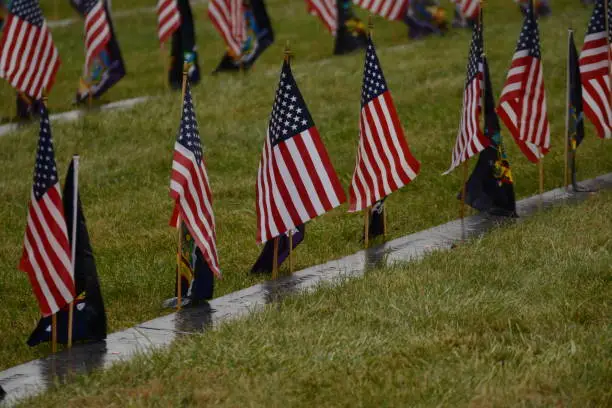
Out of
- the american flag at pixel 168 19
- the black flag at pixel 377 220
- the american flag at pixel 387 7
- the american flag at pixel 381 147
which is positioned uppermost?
the american flag at pixel 168 19

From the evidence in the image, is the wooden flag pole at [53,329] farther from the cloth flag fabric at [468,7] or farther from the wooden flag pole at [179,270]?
the cloth flag fabric at [468,7]

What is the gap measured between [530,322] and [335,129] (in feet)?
30.9

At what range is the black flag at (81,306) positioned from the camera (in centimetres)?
873

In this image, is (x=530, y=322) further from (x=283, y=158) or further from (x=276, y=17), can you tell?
(x=276, y=17)

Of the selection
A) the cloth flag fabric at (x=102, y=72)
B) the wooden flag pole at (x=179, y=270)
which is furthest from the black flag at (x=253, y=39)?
the wooden flag pole at (x=179, y=270)

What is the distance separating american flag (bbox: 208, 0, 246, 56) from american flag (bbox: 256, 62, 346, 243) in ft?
38.8

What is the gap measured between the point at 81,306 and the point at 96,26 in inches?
471

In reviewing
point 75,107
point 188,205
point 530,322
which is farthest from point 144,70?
point 530,322

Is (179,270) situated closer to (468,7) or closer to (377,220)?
(377,220)

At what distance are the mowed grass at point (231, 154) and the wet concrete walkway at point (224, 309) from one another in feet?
1.24

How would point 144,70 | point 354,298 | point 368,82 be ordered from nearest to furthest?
point 354,298
point 368,82
point 144,70

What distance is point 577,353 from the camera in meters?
7.75

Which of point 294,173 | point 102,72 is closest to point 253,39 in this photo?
point 102,72

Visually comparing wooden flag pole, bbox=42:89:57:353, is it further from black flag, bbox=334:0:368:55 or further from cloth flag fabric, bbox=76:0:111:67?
black flag, bbox=334:0:368:55
